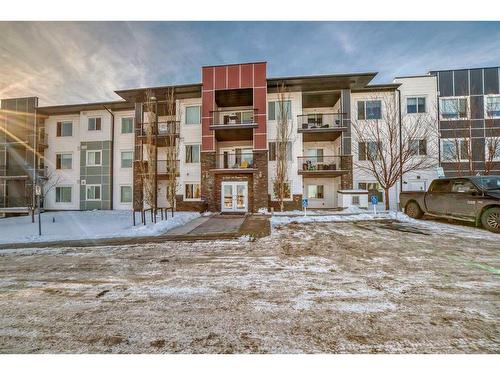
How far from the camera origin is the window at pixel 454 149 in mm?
16578

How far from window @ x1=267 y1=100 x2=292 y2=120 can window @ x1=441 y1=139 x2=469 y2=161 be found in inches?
511

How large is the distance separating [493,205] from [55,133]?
104ft

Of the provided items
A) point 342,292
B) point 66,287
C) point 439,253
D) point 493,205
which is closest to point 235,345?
point 342,292

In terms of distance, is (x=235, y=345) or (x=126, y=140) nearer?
(x=235, y=345)

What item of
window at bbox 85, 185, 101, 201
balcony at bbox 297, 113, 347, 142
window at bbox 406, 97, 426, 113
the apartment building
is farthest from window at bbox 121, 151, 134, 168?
window at bbox 406, 97, 426, 113

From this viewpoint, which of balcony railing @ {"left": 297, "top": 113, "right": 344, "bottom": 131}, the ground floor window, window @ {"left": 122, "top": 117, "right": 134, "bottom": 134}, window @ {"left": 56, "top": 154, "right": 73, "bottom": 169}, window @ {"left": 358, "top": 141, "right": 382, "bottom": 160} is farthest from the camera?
window @ {"left": 56, "top": 154, "right": 73, "bottom": 169}

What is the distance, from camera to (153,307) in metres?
3.13

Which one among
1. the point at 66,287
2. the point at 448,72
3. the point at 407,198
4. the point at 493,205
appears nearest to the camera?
the point at 66,287

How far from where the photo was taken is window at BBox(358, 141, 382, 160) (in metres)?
15.5

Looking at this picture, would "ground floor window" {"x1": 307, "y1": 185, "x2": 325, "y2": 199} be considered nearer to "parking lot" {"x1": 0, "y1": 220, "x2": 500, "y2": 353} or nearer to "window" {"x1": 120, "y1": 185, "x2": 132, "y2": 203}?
"parking lot" {"x1": 0, "y1": 220, "x2": 500, "y2": 353}

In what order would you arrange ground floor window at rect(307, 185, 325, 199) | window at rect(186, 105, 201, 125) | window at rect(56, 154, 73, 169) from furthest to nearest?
window at rect(56, 154, 73, 169)
ground floor window at rect(307, 185, 325, 199)
window at rect(186, 105, 201, 125)

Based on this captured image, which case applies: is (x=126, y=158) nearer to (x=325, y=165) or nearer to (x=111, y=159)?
Result: (x=111, y=159)

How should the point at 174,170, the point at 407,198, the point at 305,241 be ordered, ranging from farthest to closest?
the point at 174,170 < the point at 407,198 < the point at 305,241

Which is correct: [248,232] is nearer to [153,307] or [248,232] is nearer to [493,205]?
[153,307]
